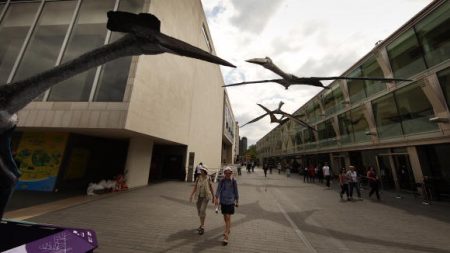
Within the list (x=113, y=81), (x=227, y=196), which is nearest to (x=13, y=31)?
(x=113, y=81)

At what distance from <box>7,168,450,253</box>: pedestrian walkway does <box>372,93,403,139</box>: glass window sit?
6.92 meters

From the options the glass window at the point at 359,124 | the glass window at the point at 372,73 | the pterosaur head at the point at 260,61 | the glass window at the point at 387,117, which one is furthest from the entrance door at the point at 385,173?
the pterosaur head at the point at 260,61

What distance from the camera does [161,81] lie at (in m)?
13.3

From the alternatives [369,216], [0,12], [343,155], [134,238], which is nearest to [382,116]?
[343,155]

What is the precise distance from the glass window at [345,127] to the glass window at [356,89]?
1.77 meters

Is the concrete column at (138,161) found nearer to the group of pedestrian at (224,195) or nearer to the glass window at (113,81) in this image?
the glass window at (113,81)

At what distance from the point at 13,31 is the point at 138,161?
34.5 feet

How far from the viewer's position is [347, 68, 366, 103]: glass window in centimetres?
1866

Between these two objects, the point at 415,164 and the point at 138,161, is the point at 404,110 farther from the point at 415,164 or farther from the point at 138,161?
the point at 138,161

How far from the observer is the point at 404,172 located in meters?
14.6

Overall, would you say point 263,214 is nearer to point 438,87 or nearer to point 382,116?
point 438,87

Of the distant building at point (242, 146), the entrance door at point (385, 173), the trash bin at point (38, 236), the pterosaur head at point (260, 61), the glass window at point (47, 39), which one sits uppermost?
the distant building at point (242, 146)

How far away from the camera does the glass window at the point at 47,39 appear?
10977 mm

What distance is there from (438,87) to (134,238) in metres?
16.6
